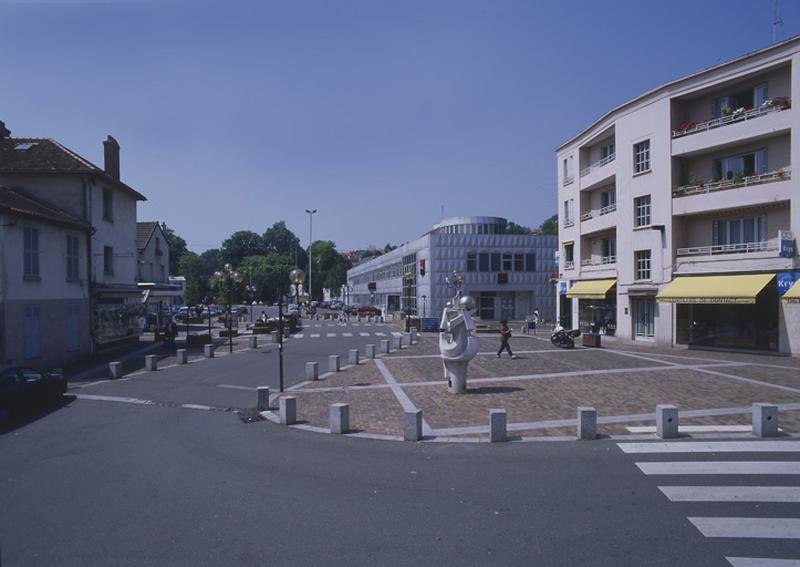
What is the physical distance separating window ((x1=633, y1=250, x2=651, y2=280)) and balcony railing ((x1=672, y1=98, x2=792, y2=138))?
6.21 m

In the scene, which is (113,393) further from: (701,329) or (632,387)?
(701,329)

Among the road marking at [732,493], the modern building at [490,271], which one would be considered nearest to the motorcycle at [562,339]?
the road marking at [732,493]

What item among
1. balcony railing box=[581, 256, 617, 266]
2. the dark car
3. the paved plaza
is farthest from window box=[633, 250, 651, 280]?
the dark car

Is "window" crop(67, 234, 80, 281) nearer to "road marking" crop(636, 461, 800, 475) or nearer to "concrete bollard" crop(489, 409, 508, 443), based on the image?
"concrete bollard" crop(489, 409, 508, 443)

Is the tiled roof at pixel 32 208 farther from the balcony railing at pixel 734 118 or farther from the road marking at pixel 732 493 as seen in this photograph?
the balcony railing at pixel 734 118

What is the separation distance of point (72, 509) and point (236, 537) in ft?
9.09

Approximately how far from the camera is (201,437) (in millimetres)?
11320

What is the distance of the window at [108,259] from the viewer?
28969 mm

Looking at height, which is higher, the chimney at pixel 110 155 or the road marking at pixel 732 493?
the chimney at pixel 110 155

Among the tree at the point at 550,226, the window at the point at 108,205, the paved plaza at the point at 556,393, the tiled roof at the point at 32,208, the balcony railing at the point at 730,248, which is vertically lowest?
the paved plaza at the point at 556,393

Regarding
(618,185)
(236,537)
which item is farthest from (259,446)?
(618,185)

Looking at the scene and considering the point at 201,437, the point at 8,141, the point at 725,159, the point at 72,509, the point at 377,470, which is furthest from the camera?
the point at 8,141

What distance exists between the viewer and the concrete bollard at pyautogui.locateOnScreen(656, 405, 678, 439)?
10.3 meters

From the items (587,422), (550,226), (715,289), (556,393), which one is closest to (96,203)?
(556,393)
